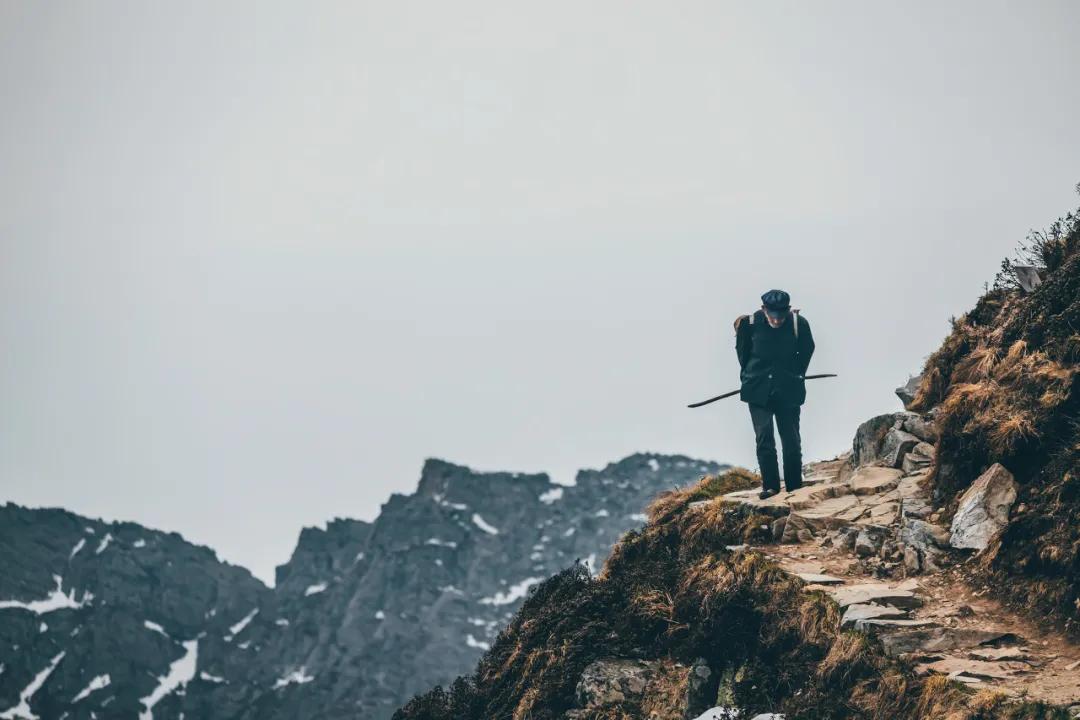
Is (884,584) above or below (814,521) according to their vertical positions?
below

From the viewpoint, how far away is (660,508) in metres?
18.8

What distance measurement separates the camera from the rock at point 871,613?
13.2m

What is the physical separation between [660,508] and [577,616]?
120 inches

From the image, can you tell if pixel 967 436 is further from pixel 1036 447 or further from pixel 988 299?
pixel 988 299

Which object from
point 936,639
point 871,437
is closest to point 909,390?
point 871,437

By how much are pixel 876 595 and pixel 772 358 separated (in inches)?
194

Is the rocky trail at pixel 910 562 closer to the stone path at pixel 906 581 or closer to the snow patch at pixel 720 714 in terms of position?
the stone path at pixel 906 581

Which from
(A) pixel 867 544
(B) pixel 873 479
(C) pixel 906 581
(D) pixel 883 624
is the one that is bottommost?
(D) pixel 883 624

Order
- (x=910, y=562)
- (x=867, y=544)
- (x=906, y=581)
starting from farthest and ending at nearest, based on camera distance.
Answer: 1. (x=867, y=544)
2. (x=910, y=562)
3. (x=906, y=581)

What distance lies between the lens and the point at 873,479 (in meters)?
17.4

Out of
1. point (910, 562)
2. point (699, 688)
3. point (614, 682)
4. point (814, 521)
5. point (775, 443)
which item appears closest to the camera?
point (699, 688)

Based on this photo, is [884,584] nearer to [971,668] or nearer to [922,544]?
[922,544]

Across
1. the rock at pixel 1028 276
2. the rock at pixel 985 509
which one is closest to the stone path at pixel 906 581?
the rock at pixel 985 509

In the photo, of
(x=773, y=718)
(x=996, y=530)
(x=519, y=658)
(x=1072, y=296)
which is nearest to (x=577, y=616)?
(x=519, y=658)
